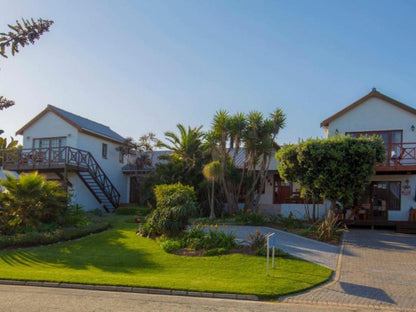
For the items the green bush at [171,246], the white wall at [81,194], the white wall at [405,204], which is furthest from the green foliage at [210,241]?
the white wall at [81,194]

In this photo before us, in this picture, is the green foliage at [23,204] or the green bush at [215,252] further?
the green foliage at [23,204]

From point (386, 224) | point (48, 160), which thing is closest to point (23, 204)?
point (48, 160)

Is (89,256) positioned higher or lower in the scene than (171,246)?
lower

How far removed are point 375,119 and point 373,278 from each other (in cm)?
1332

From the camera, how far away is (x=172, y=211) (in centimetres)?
1430

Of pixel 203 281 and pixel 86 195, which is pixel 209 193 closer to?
pixel 86 195

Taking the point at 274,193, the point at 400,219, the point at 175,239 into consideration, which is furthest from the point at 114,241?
the point at 400,219

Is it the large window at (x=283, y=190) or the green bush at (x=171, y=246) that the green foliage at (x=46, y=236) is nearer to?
the green bush at (x=171, y=246)

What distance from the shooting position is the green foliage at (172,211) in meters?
14.2

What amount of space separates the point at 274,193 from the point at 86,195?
1253cm

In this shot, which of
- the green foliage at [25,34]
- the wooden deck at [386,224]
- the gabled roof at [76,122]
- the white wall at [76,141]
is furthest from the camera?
the gabled roof at [76,122]

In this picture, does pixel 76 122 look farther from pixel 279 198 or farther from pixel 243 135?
pixel 279 198

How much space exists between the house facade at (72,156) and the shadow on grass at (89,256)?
30.7 feet

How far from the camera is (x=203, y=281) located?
376 inches
